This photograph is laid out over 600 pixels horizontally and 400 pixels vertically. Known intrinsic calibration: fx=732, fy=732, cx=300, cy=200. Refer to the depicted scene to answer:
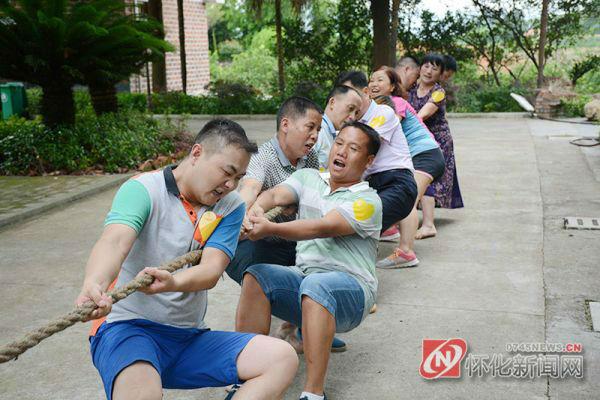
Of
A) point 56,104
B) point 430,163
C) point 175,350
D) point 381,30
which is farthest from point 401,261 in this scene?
point 381,30

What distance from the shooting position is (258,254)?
3.82 m

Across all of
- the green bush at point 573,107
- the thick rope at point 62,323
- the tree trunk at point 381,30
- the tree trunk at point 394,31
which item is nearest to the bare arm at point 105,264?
the thick rope at point 62,323

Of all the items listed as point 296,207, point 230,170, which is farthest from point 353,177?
point 230,170

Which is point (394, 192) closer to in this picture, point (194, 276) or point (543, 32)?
point (194, 276)

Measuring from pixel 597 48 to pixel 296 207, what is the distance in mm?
17419

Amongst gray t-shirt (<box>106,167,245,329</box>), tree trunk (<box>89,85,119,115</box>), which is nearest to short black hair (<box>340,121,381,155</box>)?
gray t-shirt (<box>106,167,245,329</box>)

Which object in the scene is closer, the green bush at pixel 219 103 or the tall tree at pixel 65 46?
the tall tree at pixel 65 46

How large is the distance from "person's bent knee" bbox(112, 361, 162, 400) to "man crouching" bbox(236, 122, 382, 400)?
84 cm

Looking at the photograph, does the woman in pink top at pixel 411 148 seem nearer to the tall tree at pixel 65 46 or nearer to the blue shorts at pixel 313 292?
the blue shorts at pixel 313 292

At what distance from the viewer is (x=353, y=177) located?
3404 millimetres

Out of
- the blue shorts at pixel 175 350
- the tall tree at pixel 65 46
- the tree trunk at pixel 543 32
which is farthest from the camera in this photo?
the tree trunk at pixel 543 32

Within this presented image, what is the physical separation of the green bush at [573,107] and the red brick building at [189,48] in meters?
9.76

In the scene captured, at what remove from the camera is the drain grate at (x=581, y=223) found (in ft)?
20.6

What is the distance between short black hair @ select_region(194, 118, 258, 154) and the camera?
8.49ft
